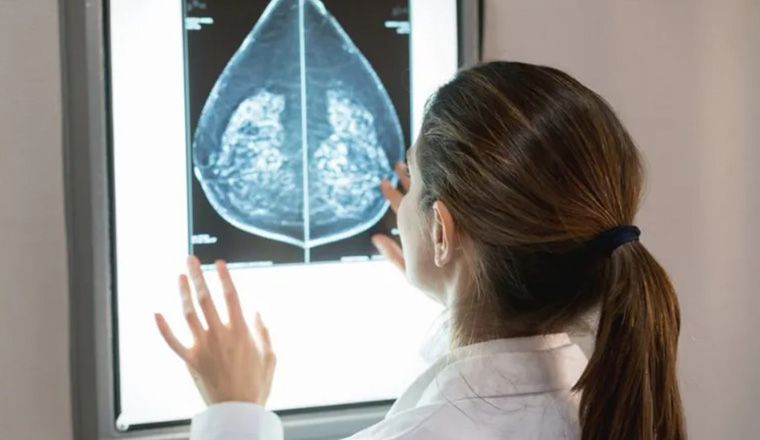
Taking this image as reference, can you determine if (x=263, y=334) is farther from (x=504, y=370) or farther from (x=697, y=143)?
(x=697, y=143)

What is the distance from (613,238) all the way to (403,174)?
1.12ft

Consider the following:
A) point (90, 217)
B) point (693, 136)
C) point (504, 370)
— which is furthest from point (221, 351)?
point (693, 136)

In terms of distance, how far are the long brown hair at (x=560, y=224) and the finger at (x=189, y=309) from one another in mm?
317

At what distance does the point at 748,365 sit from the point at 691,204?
0.30m

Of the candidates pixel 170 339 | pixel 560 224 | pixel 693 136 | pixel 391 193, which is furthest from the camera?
pixel 693 136

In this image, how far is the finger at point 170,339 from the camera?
89cm

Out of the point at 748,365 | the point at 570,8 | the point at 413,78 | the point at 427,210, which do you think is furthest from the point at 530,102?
the point at 748,365

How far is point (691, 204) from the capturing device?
1.25m

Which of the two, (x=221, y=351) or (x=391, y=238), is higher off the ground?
(x=391, y=238)

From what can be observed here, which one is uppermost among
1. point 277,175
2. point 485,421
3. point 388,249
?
point 277,175

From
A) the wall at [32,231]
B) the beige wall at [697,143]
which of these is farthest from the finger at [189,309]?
the beige wall at [697,143]

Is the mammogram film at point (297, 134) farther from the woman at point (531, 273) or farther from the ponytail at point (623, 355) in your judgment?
the ponytail at point (623, 355)

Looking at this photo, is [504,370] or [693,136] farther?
[693,136]

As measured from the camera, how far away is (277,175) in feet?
3.19
